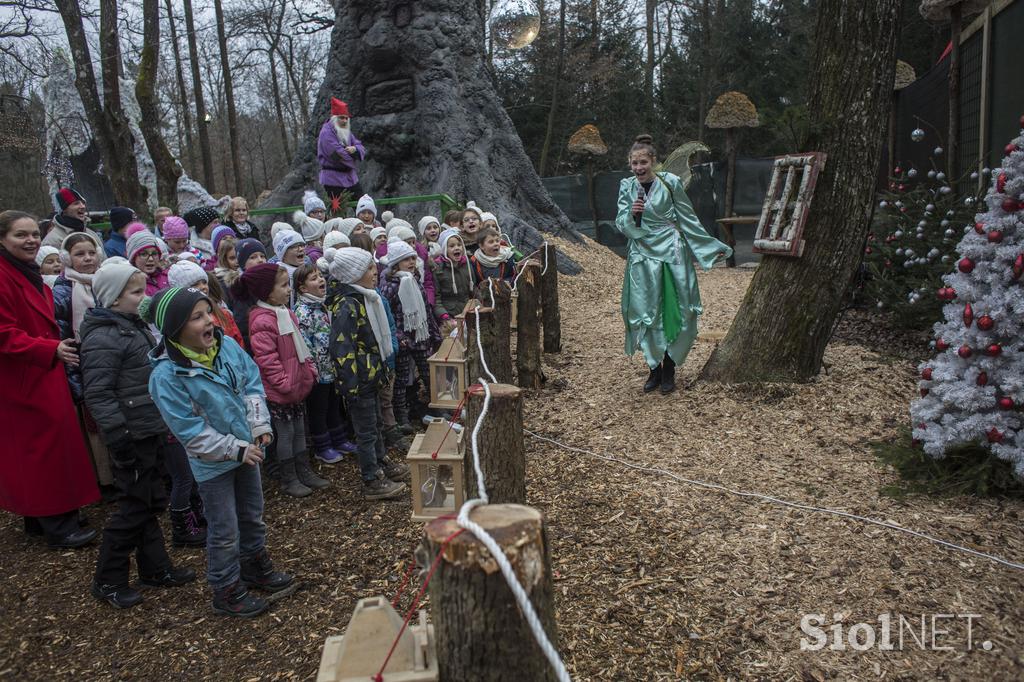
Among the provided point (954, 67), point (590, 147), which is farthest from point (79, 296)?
point (590, 147)

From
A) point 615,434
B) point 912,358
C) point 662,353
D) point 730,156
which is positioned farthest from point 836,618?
point 730,156

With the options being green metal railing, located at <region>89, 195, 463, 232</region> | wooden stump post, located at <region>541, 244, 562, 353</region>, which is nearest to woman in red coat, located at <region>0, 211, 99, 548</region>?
wooden stump post, located at <region>541, 244, 562, 353</region>

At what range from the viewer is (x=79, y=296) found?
4.05 m

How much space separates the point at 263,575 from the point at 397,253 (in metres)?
2.49

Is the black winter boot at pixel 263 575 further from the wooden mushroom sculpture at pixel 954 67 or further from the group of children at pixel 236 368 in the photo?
the wooden mushroom sculpture at pixel 954 67

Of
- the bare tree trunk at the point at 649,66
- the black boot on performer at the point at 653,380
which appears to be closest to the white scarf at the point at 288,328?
the black boot on performer at the point at 653,380

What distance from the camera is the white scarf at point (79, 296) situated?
4031 mm

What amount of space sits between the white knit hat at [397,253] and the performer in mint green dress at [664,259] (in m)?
1.76

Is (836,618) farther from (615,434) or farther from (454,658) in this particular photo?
(615,434)

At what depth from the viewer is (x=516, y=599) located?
5.01ft

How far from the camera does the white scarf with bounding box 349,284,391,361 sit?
419 cm

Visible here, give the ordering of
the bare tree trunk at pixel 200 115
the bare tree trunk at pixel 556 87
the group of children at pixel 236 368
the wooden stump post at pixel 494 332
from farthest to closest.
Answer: the bare tree trunk at pixel 556 87 → the bare tree trunk at pixel 200 115 → the wooden stump post at pixel 494 332 → the group of children at pixel 236 368

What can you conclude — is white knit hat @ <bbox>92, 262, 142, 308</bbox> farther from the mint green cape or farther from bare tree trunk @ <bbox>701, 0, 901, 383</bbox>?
bare tree trunk @ <bbox>701, 0, 901, 383</bbox>

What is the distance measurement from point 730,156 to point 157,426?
1273cm
